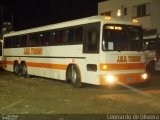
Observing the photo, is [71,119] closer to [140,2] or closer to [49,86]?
[49,86]

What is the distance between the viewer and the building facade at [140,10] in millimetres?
45631

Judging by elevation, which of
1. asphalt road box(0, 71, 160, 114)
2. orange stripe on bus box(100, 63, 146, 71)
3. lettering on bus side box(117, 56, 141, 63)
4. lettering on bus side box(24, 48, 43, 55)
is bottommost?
asphalt road box(0, 71, 160, 114)

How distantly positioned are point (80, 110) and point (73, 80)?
6200mm

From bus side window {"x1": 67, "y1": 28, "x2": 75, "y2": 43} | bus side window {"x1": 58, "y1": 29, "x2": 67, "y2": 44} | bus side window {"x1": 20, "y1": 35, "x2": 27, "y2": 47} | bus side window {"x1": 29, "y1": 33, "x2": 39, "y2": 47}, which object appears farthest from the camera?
bus side window {"x1": 20, "y1": 35, "x2": 27, "y2": 47}

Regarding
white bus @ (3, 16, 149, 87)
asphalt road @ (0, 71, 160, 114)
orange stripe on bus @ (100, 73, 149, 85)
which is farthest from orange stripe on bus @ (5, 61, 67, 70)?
orange stripe on bus @ (100, 73, 149, 85)

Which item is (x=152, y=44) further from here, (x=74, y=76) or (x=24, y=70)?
(x=74, y=76)

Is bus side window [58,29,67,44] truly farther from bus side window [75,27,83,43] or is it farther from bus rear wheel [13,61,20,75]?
bus rear wheel [13,61,20,75]

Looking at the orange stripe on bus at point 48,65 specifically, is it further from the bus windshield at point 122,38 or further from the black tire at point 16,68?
the bus windshield at point 122,38

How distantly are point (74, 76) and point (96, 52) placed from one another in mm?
2311

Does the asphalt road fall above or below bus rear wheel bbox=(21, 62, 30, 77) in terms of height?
below

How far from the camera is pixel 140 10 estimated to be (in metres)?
47.5

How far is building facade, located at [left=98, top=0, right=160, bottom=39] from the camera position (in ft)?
150

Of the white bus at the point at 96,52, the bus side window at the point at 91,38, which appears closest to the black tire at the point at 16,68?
the white bus at the point at 96,52

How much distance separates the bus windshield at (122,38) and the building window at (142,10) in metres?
29.9
